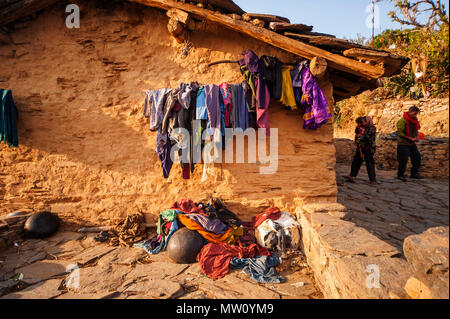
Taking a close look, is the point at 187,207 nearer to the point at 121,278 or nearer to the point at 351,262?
the point at 121,278

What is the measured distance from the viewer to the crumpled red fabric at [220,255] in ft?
9.37

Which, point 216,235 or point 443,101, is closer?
point 216,235

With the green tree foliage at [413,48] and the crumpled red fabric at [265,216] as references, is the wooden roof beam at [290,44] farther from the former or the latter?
the green tree foliage at [413,48]

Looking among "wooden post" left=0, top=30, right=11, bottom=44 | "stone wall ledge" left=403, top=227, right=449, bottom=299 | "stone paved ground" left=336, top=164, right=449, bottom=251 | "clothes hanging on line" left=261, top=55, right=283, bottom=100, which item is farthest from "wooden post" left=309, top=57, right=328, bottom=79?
"wooden post" left=0, top=30, right=11, bottom=44

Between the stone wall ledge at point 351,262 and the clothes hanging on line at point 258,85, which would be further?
the clothes hanging on line at point 258,85

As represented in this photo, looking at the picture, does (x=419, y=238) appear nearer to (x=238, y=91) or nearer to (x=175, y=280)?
(x=175, y=280)

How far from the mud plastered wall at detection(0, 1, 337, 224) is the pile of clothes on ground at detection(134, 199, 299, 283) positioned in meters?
0.30

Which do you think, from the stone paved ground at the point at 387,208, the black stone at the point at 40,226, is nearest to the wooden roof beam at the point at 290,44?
the stone paved ground at the point at 387,208

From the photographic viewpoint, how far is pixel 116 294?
2.51m

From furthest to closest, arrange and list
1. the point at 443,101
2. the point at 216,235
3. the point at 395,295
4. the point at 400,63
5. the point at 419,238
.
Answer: the point at 443,101 < the point at 216,235 < the point at 400,63 < the point at 395,295 < the point at 419,238

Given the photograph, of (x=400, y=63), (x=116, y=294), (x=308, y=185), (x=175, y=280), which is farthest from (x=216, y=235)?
(x=400, y=63)

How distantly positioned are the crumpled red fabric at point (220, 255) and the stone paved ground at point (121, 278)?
95 mm

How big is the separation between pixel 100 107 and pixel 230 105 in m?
2.42

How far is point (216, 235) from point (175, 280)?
0.86m
